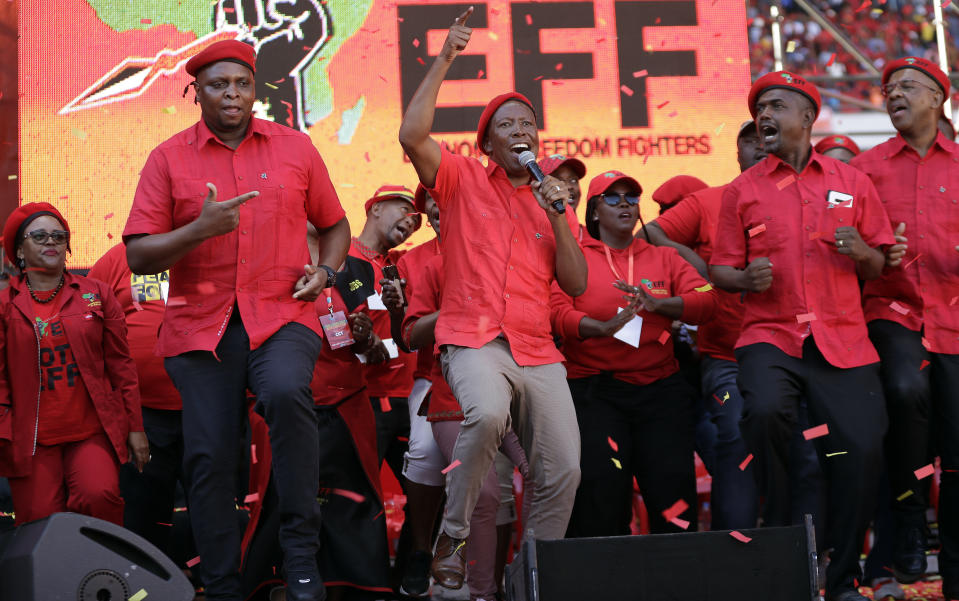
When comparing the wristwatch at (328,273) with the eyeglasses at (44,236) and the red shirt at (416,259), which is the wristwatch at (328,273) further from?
the eyeglasses at (44,236)

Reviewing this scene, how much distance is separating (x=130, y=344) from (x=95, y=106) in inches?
69.9

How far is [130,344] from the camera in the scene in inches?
213

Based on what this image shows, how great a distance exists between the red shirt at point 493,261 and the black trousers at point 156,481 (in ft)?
6.36

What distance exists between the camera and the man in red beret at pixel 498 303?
372 centimetres

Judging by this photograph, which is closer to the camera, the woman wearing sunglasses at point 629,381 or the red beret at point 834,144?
the woman wearing sunglasses at point 629,381

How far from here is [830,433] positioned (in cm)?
430

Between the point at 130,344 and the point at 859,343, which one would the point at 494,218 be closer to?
the point at 859,343

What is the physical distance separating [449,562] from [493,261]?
1096 millimetres

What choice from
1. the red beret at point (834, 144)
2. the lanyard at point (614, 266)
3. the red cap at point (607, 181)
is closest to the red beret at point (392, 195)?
the red cap at point (607, 181)

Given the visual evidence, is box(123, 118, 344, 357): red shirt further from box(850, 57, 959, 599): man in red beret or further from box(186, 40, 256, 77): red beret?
box(850, 57, 959, 599): man in red beret

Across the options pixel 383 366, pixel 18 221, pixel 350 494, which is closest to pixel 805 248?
pixel 383 366

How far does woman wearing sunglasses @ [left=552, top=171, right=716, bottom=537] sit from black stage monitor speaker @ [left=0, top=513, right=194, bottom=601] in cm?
189

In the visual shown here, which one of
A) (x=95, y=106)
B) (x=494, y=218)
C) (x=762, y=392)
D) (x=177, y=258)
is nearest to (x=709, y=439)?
(x=762, y=392)

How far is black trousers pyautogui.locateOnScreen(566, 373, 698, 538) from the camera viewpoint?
4.69 metres
